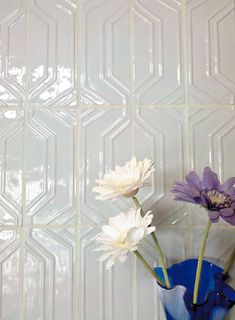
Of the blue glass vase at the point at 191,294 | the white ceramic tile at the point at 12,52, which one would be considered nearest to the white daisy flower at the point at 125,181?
the blue glass vase at the point at 191,294

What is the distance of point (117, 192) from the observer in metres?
0.78

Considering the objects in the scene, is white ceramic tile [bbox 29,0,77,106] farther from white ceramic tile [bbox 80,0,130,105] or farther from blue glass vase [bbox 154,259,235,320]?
blue glass vase [bbox 154,259,235,320]

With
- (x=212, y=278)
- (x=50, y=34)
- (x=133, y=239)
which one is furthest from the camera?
(x=50, y=34)

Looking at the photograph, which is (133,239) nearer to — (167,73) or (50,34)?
(167,73)

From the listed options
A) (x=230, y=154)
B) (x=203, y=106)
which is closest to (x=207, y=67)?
(x=203, y=106)

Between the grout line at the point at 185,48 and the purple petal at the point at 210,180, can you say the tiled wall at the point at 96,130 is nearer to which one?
the grout line at the point at 185,48

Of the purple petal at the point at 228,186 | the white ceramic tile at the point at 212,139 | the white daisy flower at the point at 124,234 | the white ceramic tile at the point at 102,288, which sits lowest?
the white ceramic tile at the point at 102,288

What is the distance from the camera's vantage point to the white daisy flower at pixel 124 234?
0.75 meters

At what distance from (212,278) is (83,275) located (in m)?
0.29

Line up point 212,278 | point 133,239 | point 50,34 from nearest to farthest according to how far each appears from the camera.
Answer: point 133,239
point 212,278
point 50,34

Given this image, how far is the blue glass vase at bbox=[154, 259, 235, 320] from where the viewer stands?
79 centimetres

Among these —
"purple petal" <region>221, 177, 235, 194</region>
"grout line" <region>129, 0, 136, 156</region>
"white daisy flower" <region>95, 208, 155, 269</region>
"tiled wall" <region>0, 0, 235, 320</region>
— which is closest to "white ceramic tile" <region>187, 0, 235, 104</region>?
"tiled wall" <region>0, 0, 235, 320</region>

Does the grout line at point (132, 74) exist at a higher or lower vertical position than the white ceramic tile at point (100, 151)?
higher

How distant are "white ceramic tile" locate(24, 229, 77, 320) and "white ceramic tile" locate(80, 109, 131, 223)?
3.3 inches
